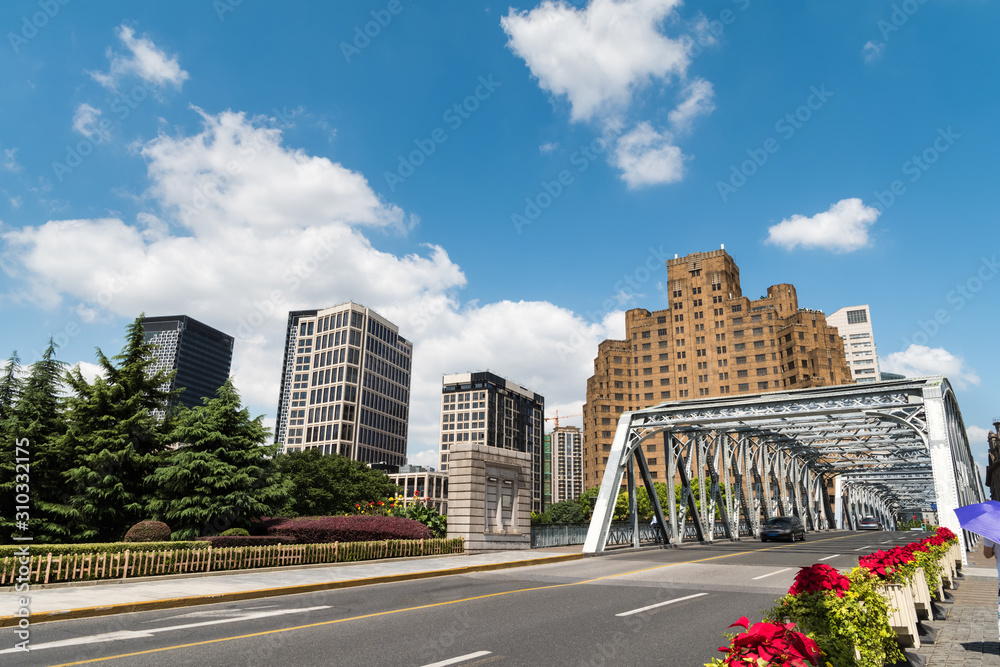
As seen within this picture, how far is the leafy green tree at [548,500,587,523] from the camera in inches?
4602

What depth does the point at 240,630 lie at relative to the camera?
29.9 feet

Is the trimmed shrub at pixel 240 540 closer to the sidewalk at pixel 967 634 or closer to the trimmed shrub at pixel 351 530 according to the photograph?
the trimmed shrub at pixel 351 530

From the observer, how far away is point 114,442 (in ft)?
77.8

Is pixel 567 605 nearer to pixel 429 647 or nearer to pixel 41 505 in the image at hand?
pixel 429 647

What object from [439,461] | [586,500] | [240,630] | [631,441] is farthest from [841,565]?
[439,461]

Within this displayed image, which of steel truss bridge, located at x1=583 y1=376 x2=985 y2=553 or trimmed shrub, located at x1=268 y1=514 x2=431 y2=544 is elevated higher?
steel truss bridge, located at x1=583 y1=376 x2=985 y2=553

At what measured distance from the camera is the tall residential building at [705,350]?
125562 millimetres

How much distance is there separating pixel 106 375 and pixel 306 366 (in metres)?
140

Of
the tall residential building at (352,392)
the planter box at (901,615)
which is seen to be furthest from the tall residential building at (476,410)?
the planter box at (901,615)

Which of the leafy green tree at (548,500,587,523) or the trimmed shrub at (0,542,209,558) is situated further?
the leafy green tree at (548,500,587,523)

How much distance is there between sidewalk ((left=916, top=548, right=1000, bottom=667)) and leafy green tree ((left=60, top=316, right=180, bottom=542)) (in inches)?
1006

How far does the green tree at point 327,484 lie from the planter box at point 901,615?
212 feet

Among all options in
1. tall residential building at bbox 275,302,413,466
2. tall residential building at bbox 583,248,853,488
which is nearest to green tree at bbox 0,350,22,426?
tall residential building at bbox 275,302,413,466

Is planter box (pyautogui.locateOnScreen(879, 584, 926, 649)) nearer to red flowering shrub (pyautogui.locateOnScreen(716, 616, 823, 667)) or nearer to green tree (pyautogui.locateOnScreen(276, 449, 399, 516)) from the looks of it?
red flowering shrub (pyautogui.locateOnScreen(716, 616, 823, 667))
